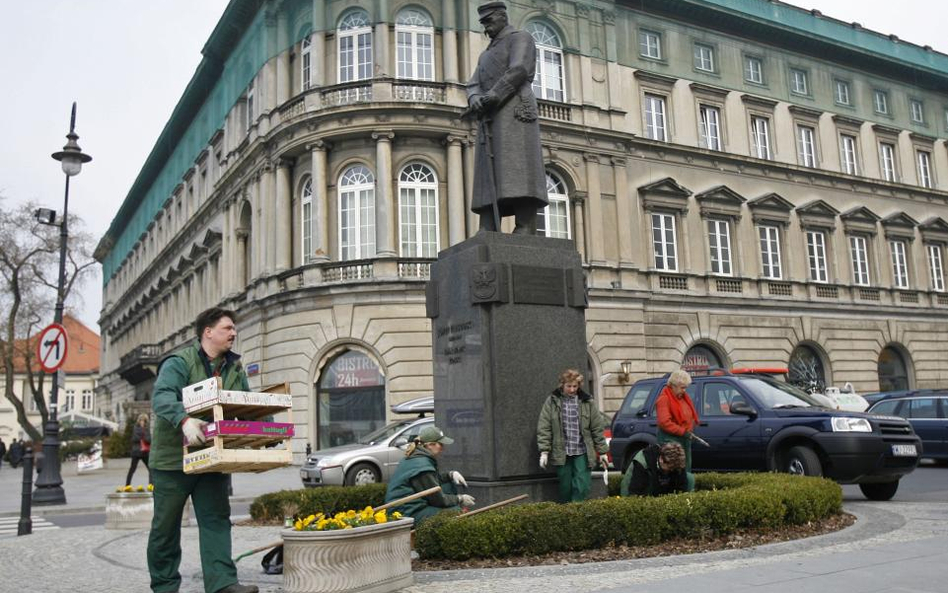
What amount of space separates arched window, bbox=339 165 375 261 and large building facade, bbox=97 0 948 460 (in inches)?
2.8

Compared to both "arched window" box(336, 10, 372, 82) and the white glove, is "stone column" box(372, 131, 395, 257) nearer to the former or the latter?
"arched window" box(336, 10, 372, 82)

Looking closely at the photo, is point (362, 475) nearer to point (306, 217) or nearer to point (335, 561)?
point (335, 561)

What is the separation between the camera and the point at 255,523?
12656mm

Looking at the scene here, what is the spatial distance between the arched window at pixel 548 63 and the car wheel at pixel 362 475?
58.4 feet

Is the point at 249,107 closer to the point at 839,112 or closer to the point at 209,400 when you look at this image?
the point at 839,112

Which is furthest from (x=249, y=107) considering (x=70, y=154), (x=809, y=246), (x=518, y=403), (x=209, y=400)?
(x=209, y=400)

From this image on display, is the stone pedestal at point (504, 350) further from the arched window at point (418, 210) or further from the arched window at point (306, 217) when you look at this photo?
the arched window at point (306, 217)

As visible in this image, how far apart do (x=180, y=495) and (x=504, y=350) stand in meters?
4.14

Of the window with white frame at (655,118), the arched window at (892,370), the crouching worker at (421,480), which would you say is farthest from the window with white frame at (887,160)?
the crouching worker at (421,480)

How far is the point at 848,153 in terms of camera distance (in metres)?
40.2

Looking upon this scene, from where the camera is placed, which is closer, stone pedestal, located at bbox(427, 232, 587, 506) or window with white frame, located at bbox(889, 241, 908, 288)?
stone pedestal, located at bbox(427, 232, 587, 506)

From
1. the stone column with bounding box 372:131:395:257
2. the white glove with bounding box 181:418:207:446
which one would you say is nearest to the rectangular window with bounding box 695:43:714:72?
the stone column with bounding box 372:131:395:257

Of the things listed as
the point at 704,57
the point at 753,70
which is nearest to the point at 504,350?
the point at 704,57

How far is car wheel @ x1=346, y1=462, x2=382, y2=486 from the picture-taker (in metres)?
18.0
